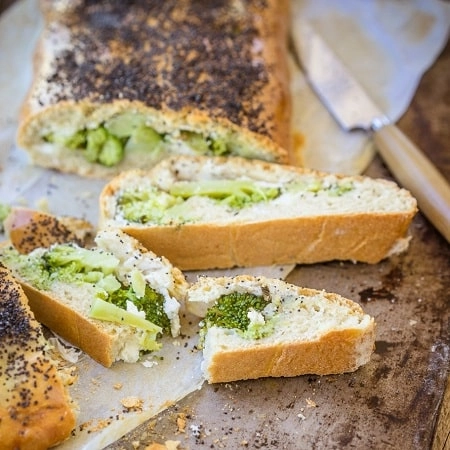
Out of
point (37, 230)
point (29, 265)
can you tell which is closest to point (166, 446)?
point (29, 265)

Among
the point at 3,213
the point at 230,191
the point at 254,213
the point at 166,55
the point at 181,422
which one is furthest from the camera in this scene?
the point at 166,55

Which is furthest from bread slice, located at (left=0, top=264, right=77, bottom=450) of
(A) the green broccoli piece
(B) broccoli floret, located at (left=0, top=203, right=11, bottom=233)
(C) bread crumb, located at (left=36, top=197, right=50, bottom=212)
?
(C) bread crumb, located at (left=36, top=197, right=50, bottom=212)

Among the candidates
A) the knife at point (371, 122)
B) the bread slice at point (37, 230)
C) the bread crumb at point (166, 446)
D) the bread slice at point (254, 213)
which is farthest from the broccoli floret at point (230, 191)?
the bread crumb at point (166, 446)

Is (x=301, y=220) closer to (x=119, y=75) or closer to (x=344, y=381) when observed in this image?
(x=344, y=381)

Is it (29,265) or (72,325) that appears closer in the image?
(72,325)

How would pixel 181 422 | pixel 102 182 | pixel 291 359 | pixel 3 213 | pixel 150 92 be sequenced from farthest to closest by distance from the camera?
pixel 102 182
pixel 150 92
pixel 3 213
pixel 291 359
pixel 181 422

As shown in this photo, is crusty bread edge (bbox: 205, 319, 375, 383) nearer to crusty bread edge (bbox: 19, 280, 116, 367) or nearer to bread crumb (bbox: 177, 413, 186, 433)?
bread crumb (bbox: 177, 413, 186, 433)

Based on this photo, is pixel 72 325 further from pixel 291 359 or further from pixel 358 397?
pixel 358 397

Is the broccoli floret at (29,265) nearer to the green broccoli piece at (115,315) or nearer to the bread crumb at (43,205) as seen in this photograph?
the green broccoli piece at (115,315)

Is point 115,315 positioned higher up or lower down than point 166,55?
lower down
